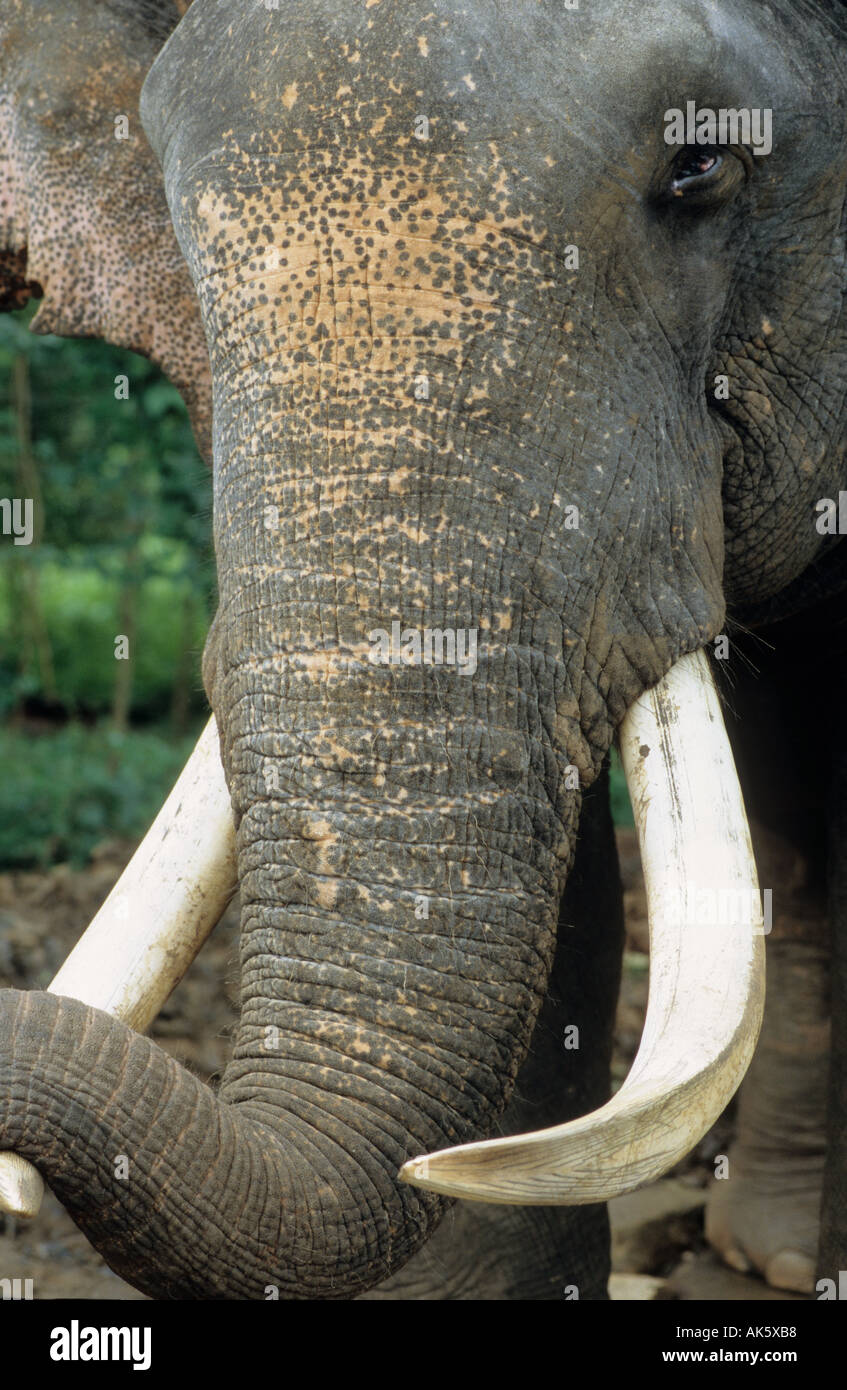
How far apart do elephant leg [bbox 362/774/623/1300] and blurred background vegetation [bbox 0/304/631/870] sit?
36.2 inches

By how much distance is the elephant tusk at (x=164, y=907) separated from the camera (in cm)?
237

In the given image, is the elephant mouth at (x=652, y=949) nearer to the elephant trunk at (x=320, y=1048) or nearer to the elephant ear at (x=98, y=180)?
the elephant trunk at (x=320, y=1048)

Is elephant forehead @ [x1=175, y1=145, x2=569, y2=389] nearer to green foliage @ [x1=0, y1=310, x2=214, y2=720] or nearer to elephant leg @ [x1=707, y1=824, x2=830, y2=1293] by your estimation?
green foliage @ [x1=0, y1=310, x2=214, y2=720]

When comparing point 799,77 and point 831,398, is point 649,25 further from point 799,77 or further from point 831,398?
point 831,398

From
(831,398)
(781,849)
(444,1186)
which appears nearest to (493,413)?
(831,398)

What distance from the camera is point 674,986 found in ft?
6.74

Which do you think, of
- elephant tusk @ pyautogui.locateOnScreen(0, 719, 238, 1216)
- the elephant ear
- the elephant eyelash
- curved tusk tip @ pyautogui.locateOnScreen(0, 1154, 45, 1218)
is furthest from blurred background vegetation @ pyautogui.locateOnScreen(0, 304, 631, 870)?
A: curved tusk tip @ pyautogui.locateOnScreen(0, 1154, 45, 1218)

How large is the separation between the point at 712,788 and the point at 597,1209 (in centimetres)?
157

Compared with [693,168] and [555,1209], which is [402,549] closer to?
[693,168]

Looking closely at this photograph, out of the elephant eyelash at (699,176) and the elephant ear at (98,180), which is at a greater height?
the elephant ear at (98,180)

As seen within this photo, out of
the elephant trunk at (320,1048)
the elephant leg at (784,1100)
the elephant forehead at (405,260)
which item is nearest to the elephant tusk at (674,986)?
the elephant trunk at (320,1048)

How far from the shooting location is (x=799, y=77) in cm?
238

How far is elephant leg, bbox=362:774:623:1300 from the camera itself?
340 cm

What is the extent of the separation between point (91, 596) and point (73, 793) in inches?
261
